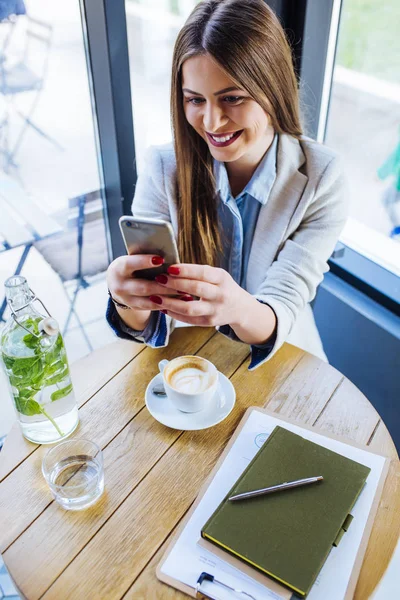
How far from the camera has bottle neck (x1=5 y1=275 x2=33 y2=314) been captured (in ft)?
2.79

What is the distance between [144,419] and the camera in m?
1.01

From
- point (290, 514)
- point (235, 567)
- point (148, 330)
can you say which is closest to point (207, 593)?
point (235, 567)

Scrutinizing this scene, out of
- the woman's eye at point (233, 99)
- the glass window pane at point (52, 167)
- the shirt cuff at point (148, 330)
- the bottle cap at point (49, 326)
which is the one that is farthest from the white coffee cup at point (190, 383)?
the glass window pane at point (52, 167)

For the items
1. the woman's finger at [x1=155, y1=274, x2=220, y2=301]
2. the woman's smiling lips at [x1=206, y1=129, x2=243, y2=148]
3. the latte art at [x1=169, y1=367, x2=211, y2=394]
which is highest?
the woman's smiling lips at [x1=206, y1=129, x2=243, y2=148]

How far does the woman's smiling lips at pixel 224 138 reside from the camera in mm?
1183

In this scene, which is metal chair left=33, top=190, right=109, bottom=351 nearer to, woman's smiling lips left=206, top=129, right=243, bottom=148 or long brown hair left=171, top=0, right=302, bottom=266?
long brown hair left=171, top=0, right=302, bottom=266

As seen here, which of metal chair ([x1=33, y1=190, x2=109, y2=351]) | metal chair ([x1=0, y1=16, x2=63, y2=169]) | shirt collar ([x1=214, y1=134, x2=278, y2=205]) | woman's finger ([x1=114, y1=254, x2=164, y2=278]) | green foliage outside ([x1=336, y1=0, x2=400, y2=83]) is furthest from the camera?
metal chair ([x1=33, y1=190, x2=109, y2=351])

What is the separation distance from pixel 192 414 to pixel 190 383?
0.20 ft

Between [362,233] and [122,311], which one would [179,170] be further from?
[362,233]

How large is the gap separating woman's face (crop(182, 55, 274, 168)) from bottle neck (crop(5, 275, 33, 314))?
0.54 meters

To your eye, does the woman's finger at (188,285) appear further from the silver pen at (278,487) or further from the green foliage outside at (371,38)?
the green foliage outside at (371,38)

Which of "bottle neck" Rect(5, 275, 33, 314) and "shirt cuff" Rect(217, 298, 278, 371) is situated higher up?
"bottle neck" Rect(5, 275, 33, 314)

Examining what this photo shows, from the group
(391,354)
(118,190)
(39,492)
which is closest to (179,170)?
(118,190)

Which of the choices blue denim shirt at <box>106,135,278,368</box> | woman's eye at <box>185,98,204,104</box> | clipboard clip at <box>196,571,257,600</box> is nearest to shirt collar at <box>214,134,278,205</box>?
blue denim shirt at <box>106,135,278,368</box>
